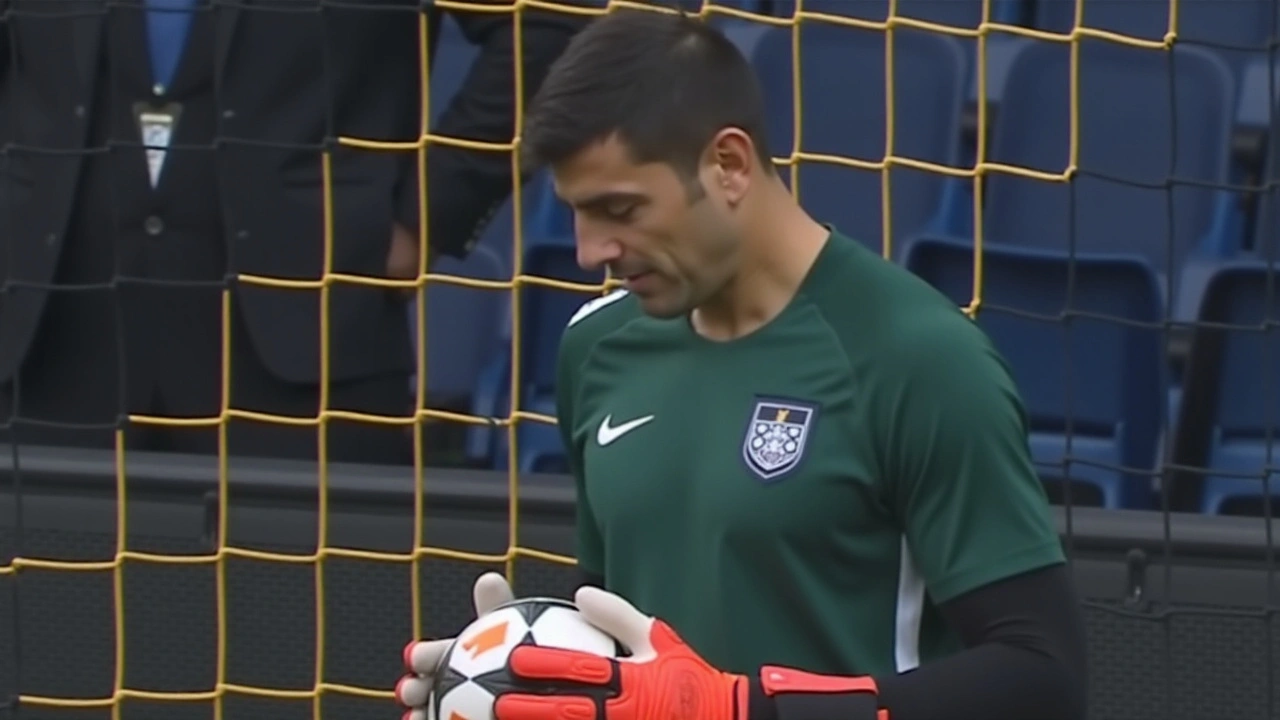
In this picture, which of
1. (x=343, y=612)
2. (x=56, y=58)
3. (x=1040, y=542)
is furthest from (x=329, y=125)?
(x=1040, y=542)

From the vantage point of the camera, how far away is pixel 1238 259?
4281 mm

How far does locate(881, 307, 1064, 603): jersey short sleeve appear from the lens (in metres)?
1.94

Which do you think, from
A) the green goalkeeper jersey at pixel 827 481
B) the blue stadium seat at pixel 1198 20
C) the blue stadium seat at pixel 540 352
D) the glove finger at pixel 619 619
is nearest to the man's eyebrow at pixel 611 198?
the green goalkeeper jersey at pixel 827 481

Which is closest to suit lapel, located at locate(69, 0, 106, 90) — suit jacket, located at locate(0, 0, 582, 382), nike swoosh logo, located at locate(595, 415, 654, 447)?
suit jacket, located at locate(0, 0, 582, 382)

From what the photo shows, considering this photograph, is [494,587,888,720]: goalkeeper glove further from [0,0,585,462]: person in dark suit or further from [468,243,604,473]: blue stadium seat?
[468,243,604,473]: blue stadium seat

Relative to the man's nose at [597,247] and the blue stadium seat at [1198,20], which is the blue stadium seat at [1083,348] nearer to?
the blue stadium seat at [1198,20]

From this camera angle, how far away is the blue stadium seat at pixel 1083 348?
4.00 m

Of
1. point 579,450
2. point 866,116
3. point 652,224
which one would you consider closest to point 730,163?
point 652,224

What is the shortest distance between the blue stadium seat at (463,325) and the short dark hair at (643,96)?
2381 mm

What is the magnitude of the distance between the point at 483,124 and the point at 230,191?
37 centimetres

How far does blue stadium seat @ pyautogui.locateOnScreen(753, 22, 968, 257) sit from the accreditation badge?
118 cm

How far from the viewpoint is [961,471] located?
194 centimetres

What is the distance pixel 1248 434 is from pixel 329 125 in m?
1.52

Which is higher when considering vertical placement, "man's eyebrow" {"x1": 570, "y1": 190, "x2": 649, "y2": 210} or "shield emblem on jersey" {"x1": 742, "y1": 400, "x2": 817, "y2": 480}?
"man's eyebrow" {"x1": 570, "y1": 190, "x2": 649, "y2": 210}
